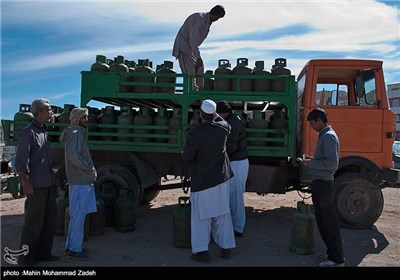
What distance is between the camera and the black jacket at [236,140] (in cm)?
503

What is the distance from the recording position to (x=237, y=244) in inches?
198

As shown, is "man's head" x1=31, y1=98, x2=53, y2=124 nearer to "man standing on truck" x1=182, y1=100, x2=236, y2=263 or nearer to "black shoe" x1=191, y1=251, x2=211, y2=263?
"man standing on truck" x1=182, y1=100, x2=236, y2=263

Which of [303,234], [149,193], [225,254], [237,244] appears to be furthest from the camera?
[149,193]

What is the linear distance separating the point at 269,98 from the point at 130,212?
280cm

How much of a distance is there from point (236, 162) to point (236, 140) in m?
0.35

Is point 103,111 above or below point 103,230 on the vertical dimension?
above

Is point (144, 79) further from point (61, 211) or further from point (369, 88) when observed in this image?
point (369, 88)

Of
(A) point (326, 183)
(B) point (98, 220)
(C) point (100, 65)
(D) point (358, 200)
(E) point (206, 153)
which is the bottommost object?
(B) point (98, 220)

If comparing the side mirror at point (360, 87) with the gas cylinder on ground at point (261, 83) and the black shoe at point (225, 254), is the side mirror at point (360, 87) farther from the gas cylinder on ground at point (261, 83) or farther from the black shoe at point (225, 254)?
the black shoe at point (225, 254)

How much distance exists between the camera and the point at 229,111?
16.8 ft

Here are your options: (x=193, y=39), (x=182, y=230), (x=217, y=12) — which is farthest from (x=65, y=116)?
(x=217, y=12)

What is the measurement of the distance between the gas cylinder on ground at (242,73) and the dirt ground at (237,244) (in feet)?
7.52

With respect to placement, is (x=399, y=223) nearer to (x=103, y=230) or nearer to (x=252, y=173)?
(x=252, y=173)
